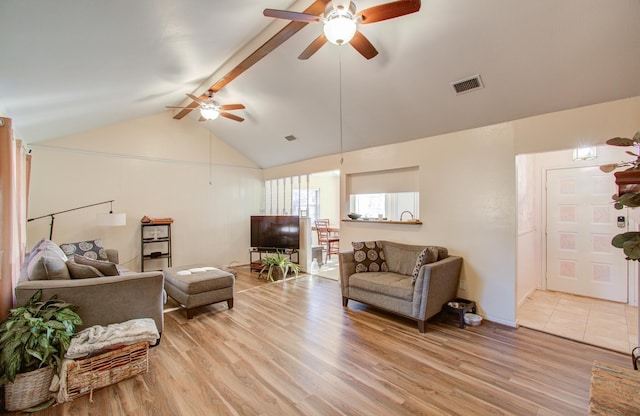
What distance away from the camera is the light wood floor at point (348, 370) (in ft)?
6.41

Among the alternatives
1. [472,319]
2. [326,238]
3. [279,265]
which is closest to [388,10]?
[472,319]

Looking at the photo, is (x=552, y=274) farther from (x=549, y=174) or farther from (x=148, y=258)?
(x=148, y=258)

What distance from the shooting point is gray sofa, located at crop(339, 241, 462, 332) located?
3070mm

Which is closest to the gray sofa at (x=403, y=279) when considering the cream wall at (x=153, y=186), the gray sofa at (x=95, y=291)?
the gray sofa at (x=95, y=291)

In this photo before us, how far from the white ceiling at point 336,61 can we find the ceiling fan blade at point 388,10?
586 mm

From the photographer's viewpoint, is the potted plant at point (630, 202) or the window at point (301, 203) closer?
the potted plant at point (630, 202)

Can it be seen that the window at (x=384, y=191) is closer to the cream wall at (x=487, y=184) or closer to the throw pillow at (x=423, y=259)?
the cream wall at (x=487, y=184)

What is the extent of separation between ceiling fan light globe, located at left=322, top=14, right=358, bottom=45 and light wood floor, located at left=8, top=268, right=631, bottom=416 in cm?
262

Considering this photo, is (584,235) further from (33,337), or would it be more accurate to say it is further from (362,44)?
(33,337)

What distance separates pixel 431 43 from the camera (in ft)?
8.56

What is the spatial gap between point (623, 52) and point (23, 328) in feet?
16.5

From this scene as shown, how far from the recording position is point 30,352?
187 centimetres

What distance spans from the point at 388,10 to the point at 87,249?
5.19 metres

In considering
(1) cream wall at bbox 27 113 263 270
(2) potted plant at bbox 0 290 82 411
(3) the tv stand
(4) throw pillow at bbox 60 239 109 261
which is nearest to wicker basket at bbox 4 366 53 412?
(2) potted plant at bbox 0 290 82 411
